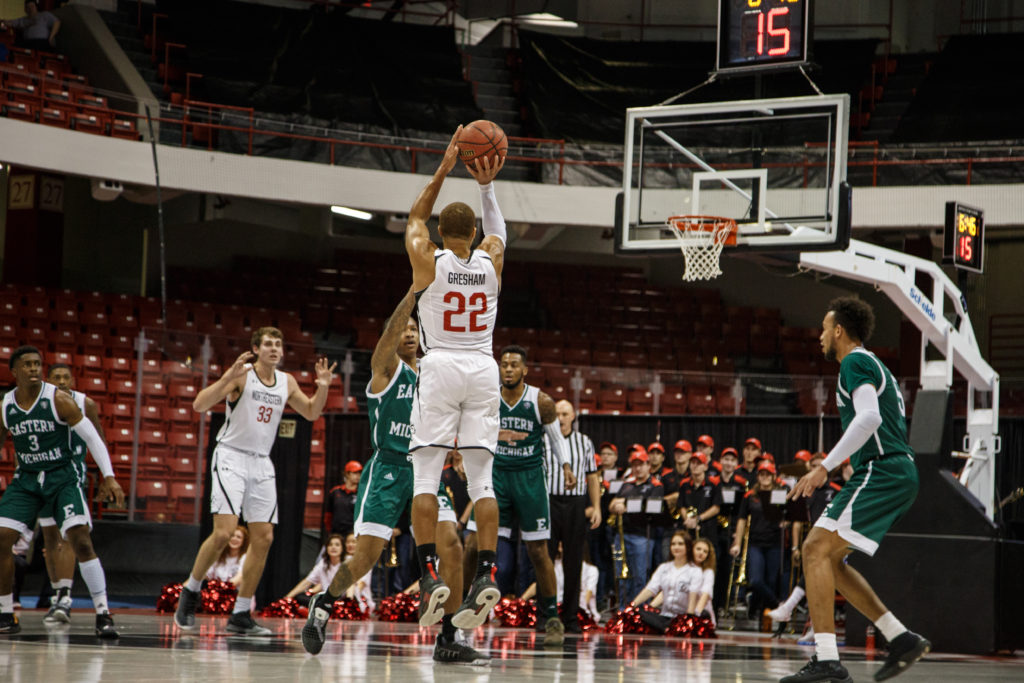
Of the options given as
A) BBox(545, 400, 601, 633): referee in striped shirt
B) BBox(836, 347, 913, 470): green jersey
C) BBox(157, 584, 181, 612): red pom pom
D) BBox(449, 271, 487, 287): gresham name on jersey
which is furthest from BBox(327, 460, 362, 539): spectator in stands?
BBox(836, 347, 913, 470): green jersey

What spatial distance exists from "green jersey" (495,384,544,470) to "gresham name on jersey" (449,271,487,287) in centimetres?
301

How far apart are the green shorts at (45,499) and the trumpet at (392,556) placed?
5.90 meters

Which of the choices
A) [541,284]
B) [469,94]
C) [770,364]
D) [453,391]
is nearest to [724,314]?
[770,364]

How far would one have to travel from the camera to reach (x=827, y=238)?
11969mm

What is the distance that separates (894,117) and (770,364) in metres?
5.88

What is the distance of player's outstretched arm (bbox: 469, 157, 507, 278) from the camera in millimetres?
6680

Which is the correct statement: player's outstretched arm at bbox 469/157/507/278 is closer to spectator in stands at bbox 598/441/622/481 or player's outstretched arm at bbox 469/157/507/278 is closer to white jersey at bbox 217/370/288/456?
white jersey at bbox 217/370/288/456

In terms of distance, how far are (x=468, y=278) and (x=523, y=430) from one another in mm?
3160

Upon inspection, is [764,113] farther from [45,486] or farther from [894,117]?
[894,117]

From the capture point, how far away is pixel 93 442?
29.8 ft

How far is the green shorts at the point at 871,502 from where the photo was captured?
6.52 metres

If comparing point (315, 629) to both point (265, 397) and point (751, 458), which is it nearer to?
point (265, 397)

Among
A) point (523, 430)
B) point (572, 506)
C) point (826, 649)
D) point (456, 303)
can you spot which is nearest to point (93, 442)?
point (523, 430)

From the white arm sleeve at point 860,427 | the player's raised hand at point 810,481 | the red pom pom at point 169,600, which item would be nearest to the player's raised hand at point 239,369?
the player's raised hand at point 810,481
